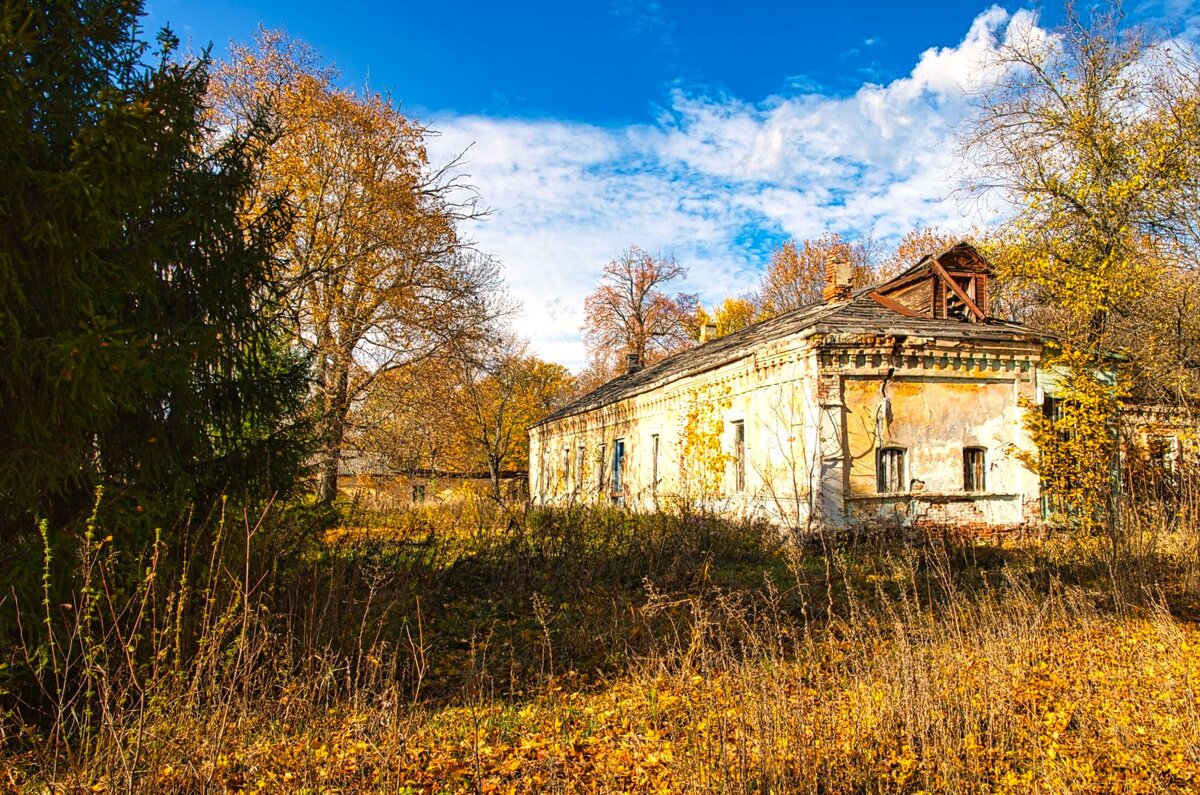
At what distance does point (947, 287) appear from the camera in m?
15.6

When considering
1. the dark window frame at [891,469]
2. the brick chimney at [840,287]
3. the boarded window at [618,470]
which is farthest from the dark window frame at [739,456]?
the boarded window at [618,470]

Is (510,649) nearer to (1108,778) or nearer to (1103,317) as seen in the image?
(1108,778)

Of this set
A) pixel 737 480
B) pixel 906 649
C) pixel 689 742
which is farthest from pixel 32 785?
pixel 737 480

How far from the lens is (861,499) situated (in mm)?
13367

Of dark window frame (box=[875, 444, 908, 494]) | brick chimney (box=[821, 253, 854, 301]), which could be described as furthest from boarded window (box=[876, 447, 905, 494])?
brick chimney (box=[821, 253, 854, 301])

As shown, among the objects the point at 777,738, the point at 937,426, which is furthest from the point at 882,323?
the point at 777,738

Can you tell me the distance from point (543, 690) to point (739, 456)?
1075 cm

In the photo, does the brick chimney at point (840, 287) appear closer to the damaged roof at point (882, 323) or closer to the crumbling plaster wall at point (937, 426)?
the damaged roof at point (882, 323)

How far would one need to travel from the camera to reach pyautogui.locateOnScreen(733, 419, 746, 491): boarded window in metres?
16.2

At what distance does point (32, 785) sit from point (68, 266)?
3100mm

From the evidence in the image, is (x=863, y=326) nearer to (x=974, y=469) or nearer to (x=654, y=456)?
(x=974, y=469)

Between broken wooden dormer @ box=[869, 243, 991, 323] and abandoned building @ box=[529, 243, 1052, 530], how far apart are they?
0.03m

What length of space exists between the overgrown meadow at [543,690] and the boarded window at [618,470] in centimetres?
1403

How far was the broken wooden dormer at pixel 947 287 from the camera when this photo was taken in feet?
50.6
